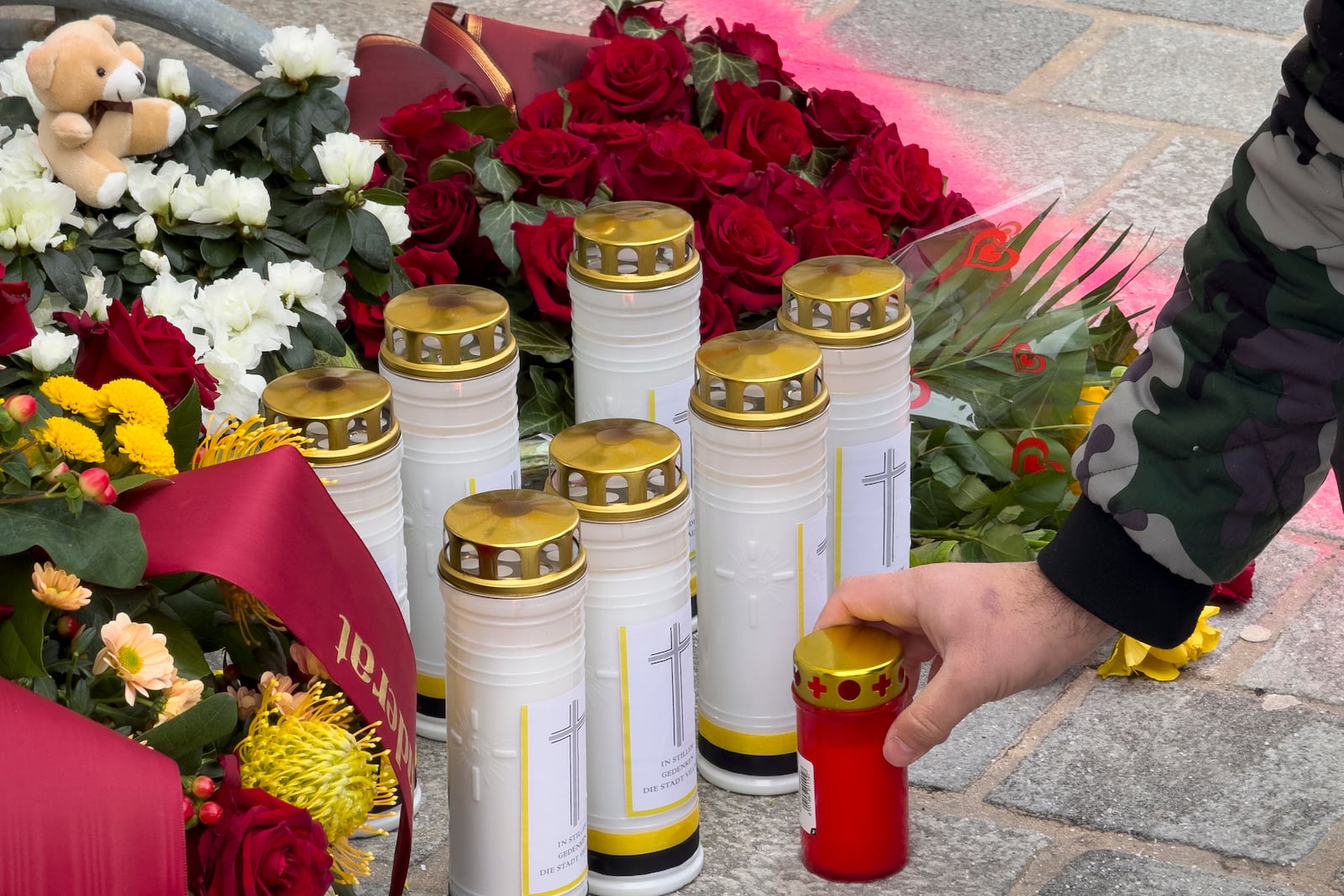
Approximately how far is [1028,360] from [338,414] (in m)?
0.95

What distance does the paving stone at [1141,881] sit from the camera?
1.45m

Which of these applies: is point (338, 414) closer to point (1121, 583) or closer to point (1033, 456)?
point (1121, 583)

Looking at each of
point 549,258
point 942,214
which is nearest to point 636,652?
point 549,258

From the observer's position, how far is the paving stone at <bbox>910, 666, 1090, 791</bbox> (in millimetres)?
1607

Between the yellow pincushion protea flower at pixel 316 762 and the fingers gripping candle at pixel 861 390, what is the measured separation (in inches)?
23.0

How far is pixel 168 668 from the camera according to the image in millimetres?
1040

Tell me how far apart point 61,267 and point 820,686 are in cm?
87

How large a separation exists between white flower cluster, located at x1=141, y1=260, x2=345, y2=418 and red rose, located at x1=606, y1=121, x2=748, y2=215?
476 mm

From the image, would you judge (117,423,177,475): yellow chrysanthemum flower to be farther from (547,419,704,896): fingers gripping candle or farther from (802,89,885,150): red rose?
(802,89,885,150): red rose

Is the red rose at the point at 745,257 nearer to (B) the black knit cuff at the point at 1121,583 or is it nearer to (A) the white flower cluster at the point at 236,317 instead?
(A) the white flower cluster at the point at 236,317

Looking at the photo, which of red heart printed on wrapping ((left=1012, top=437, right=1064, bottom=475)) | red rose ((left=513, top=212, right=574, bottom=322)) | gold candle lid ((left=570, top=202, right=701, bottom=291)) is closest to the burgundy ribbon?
gold candle lid ((left=570, top=202, right=701, bottom=291))


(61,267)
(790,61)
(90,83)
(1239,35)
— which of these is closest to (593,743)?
(61,267)

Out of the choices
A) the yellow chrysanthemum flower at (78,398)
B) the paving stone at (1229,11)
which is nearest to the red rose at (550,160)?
the yellow chrysanthemum flower at (78,398)

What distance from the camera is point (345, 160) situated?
182 centimetres
